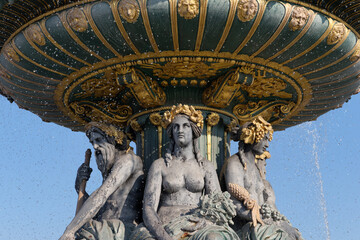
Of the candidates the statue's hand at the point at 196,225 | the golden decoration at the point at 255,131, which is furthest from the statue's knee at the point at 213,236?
the golden decoration at the point at 255,131

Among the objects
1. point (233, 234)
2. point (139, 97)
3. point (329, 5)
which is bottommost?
point (233, 234)

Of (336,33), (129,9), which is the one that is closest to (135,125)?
(129,9)

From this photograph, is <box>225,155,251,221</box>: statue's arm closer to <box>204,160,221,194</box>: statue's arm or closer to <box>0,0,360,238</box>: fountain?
<box>204,160,221,194</box>: statue's arm

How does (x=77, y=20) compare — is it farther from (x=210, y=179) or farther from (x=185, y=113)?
(x=210, y=179)

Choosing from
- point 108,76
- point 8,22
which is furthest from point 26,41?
point 108,76

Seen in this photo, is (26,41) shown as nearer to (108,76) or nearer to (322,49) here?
(108,76)

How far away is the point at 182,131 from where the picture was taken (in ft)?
37.2

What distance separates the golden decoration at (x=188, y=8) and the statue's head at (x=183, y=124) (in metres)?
1.52

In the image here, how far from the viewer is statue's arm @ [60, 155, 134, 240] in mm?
10859

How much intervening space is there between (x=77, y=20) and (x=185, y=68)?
1.74m

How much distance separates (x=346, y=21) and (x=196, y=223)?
3314 mm

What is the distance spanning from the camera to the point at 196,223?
1060cm

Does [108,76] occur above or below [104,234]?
above

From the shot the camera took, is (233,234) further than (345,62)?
No
